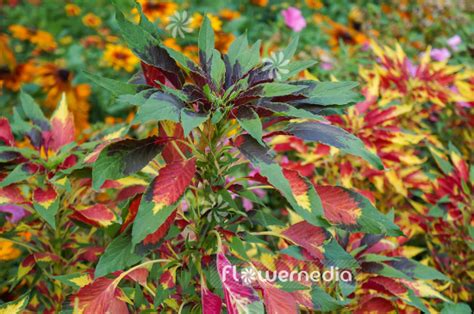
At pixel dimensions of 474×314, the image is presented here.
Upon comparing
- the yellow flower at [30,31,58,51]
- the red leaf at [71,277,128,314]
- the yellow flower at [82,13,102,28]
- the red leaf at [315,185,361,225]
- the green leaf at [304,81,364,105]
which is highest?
the green leaf at [304,81,364,105]

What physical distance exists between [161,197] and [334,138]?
0.26m

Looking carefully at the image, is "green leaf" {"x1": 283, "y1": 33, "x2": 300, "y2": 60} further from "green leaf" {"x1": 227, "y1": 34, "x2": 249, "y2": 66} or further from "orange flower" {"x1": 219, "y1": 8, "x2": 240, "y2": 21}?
"orange flower" {"x1": 219, "y1": 8, "x2": 240, "y2": 21}

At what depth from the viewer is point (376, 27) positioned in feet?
8.48

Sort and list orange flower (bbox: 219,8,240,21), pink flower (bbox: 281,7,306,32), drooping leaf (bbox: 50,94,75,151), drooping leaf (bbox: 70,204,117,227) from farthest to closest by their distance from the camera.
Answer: orange flower (bbox: 219,8,240,21) → pink flower (bbox: 281,7,306,32) → drooping leaf (bbox: 50,94,75,151) → drooping leaf (bbox: 70,204,117,227)

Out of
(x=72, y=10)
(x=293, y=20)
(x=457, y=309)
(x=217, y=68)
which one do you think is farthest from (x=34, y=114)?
(x=72, y=10)

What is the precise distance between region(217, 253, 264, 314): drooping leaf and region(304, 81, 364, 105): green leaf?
28cm

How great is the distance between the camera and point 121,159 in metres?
0.69

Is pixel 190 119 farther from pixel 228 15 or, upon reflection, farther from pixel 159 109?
pixel 228 15

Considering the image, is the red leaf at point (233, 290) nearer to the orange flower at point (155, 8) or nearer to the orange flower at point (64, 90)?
the orange flower at point (64, 90)

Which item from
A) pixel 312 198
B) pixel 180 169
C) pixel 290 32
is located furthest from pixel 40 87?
pixel 312 198

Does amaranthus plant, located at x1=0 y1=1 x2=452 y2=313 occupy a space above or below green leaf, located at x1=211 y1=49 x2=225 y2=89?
below

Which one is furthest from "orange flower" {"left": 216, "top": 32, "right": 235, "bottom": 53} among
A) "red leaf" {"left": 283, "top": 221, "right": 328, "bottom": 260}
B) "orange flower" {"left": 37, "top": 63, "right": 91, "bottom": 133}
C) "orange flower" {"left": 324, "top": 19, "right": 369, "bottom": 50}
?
"red leaf" {"left": 283, "top": 221, "right": 328, "bottom": 260}

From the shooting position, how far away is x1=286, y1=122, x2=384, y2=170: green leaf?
2.32ft

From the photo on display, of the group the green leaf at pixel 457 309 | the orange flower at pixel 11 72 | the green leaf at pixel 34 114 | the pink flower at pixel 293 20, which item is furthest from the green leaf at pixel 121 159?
the pink flower at pixel 293 20
